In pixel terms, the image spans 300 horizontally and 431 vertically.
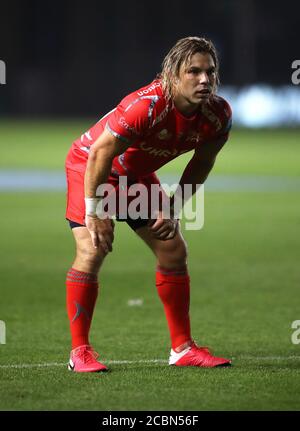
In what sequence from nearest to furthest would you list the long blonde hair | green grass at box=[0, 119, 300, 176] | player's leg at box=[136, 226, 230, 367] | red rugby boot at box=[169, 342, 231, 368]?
the long blonde hair, red rugby boot at box=[169, 342, 231, 368], player's leg at box=[136, 226, 230, 367], green grass at box=[0, 119, 300, 176]

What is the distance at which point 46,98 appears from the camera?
176ft

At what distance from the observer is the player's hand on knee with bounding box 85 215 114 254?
657 centimetres

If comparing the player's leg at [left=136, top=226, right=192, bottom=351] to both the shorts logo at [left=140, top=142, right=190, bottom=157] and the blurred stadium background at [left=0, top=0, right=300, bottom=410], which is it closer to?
the blurred stadium background at [left=0, top=0, right=300, bottom=410]

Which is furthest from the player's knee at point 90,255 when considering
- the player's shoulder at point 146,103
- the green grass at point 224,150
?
the green grass at point 224,150

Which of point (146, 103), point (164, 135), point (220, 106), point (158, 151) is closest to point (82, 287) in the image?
point (158, 151)

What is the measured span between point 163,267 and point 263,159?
785 inches

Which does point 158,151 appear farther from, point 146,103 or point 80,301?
point 80,301

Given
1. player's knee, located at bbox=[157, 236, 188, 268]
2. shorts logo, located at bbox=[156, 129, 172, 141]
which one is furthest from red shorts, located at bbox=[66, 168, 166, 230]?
shorts logo, located at bbox=[156, 129, 172, 141]

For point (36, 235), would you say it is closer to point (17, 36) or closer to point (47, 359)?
point (47, 359)

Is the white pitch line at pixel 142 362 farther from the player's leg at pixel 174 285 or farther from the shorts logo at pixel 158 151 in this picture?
the shorts logo at pixel 158 151

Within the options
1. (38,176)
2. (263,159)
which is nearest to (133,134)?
(38,176)

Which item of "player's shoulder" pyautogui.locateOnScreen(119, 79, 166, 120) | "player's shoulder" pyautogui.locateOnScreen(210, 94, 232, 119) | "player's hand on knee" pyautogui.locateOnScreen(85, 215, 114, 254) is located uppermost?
"player's shoulder" pyautogui.locateOnScreen(210, 94, 232, 119)

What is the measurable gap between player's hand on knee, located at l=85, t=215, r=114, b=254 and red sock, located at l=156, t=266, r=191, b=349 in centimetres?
64
